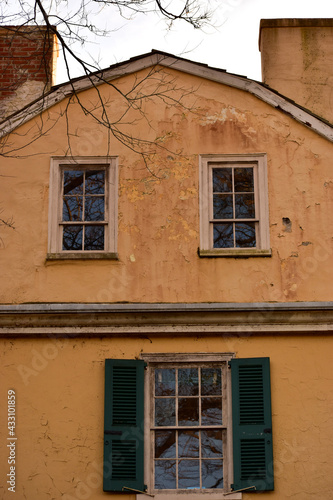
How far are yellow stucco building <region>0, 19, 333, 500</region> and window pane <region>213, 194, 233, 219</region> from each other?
34mm

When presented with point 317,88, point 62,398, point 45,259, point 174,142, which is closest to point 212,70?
point 174,142

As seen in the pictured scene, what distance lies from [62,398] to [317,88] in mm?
6933

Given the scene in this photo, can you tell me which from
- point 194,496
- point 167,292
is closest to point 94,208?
point 167,292

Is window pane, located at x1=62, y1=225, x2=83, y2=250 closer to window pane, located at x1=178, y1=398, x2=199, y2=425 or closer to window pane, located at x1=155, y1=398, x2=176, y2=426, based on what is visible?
window pane, located at x1=155, y1=398, x2=176, y2=426

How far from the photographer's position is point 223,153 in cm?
1136

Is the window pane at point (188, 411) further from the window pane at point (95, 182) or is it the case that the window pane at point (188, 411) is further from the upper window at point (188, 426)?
the window pane at point (95, 182)

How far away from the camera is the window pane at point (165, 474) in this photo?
1008cm

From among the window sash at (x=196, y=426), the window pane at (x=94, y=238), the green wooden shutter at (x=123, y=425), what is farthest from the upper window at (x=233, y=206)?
the green wooden shutter at (x=123, y=425)

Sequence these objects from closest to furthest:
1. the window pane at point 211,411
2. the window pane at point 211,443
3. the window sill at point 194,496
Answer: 1. the window sill at point 194,496
2. the window pane at point 211,443
3. the window pane at point 211,411

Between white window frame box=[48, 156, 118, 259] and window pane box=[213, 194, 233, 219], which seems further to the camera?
window pane box=[213, 194, 233, 219]

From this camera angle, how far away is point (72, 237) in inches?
440

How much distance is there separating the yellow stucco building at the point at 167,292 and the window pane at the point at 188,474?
0.09 ft

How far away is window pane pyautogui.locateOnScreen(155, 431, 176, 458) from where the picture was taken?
1021 cm

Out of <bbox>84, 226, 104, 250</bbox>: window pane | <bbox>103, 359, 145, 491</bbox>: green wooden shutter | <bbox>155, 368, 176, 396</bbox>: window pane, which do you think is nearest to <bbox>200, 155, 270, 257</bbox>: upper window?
<bbox>84, 226, 104, 250</bbox>: window pane
